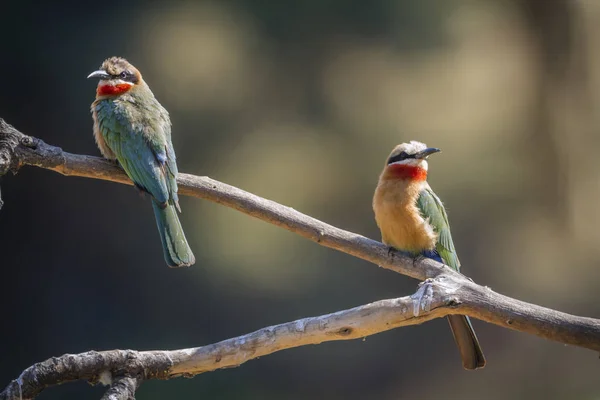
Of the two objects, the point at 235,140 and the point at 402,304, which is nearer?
the point at 402,304

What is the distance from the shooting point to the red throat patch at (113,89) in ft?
10.8

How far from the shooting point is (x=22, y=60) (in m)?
5.55

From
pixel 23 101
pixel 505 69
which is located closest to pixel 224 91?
pixel 23 101

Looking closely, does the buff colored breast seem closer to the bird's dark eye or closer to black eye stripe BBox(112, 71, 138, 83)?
the bird's dark eye

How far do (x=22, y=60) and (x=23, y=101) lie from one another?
28 centimetres

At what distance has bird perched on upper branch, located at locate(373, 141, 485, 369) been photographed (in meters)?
3.01

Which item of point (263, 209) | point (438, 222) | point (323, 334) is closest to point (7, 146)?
point (263, 209)

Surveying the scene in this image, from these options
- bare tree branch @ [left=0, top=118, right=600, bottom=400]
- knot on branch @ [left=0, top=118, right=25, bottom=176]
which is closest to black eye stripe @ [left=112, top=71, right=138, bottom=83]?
knot on branch @ [left=0, top=118, right=25, bottom=176]

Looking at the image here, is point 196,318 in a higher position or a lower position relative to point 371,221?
lower

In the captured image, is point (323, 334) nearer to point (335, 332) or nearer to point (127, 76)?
point (335, 332)

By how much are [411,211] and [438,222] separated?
136 millimetres

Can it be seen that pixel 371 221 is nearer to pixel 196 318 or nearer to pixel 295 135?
pixel 295 135

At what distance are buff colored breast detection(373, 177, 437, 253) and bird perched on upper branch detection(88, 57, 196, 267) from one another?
76cm

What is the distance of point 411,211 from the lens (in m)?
3.06
